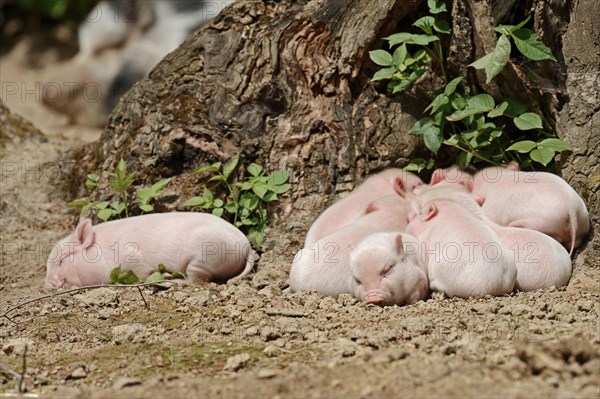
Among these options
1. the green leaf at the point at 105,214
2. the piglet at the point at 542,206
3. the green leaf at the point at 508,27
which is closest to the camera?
the piglet at the point at 542,206

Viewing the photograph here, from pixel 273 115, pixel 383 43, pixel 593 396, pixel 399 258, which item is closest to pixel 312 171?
pixel 273 115

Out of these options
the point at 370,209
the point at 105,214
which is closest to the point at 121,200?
the point at 105,214

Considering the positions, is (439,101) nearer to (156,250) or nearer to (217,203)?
(217,203)

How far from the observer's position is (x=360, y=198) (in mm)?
5598

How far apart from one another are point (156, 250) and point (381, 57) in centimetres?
175

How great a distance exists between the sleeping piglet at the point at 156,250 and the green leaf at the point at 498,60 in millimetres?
1713

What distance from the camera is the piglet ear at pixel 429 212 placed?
5.16 meters

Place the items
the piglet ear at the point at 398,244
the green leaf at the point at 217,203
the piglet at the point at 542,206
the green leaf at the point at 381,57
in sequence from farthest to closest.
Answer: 1. the green leaf at the point at 217,203
2. the green leaf at the point at 381,57
3. the piglet at the point at 542,206
4. the piglet ear at the point at 398,244

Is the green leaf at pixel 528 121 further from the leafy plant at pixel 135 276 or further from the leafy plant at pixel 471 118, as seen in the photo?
the leafy plant at pixel 135 276

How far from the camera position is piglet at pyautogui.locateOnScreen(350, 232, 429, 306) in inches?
183

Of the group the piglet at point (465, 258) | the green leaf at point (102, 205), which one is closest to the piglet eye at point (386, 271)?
the piglet at point (465, 258)

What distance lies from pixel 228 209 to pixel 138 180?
0.70 meters

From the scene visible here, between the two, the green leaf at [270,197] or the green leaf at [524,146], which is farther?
the green leaf at [270,197]

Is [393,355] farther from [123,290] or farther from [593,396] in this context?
[123,290]
